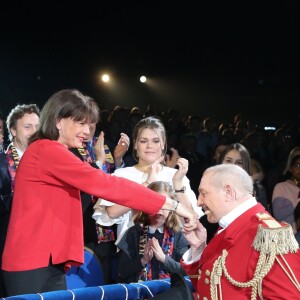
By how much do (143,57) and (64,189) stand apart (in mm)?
10081

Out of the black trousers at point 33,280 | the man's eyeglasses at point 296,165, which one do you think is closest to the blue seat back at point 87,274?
the black trousers at point 33,280

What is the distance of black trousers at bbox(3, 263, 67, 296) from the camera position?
3025mm

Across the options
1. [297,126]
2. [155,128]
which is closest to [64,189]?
[155,128]

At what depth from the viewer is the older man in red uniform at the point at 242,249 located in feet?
8.32

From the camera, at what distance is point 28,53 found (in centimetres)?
1110

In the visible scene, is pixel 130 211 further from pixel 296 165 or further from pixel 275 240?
pixel 296 165

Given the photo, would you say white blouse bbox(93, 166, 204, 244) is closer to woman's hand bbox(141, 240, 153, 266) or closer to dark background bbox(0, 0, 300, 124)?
woman's hand bbox(141, 240, 153, 266)

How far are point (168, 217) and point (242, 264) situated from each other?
4.86ft

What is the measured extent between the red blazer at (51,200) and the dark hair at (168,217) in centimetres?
102

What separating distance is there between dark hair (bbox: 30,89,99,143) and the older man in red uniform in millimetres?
767

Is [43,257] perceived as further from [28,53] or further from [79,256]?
[28,53]

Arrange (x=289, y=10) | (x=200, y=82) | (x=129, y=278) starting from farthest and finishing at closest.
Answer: (x=200, y=82)
(x=289, y=10)
(x=129, y=278)

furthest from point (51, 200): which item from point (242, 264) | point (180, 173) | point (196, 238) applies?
point (180, 173)

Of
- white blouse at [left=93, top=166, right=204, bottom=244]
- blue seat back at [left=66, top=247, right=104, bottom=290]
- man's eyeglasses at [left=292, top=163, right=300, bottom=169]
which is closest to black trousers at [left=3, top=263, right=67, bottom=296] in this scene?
blue seat back at [left=66, top=247, right=104, bottom=290]
